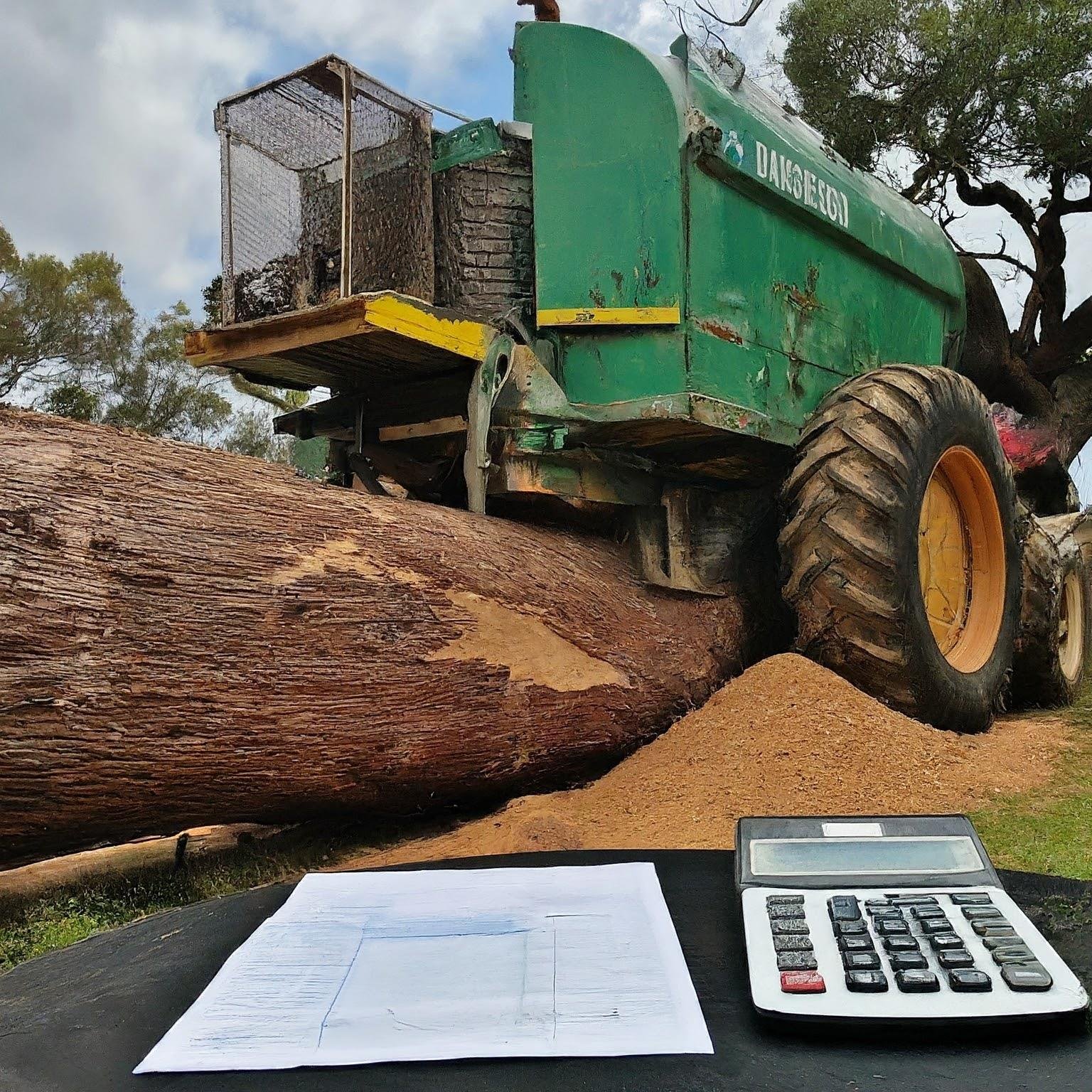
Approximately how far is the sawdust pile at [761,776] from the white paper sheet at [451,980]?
1.52 metres

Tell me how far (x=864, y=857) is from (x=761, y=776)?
2005 mm

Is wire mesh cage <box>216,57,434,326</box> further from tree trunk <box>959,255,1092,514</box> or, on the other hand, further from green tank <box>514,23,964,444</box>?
tree trunk <box>959,255,1092,514</box>

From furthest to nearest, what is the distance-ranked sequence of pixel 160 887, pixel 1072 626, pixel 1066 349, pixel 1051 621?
1. pixel 1066 349
2. pixel 1072 626
3. pixel 1051 621
4. pixel 160 887

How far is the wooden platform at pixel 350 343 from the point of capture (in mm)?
2979

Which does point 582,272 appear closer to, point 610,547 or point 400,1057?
point 610,547

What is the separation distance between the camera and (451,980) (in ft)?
2.68

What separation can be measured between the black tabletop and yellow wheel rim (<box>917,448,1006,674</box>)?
3.39 metres

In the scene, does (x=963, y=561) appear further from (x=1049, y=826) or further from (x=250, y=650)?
(x=250, y=650)

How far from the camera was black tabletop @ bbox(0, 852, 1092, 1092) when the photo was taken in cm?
64

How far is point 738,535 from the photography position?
4.14 meters

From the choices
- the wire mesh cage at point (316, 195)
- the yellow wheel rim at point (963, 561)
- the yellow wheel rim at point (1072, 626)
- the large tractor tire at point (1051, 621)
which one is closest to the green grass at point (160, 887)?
the wire mesh cage at point (316, 195)

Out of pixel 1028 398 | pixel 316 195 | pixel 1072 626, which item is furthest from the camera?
pixel 1028 398

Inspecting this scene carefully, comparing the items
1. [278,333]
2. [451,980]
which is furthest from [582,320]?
[451,980]

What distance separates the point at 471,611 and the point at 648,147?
175cm
